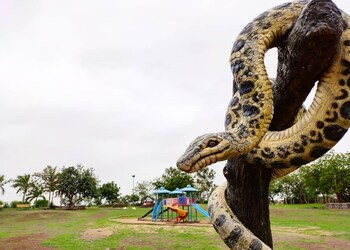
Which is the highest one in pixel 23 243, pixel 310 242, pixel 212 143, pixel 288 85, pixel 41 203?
pixel 288 85

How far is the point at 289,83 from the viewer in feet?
7.54

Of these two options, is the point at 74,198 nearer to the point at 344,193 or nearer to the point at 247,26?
the point at 344,193

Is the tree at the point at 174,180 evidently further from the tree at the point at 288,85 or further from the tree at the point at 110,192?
the tree at the point at 288,85

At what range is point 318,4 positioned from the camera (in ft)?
6.34

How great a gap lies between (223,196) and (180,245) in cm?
1090

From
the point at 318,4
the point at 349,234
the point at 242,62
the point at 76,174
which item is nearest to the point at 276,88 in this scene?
the point at 242,62

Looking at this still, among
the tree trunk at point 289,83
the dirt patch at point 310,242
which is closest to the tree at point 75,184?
the dirt patch at point 310,242

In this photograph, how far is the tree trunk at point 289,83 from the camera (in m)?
1.94

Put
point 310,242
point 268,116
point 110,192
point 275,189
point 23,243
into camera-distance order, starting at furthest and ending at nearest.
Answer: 1. point 275,189
2. point 110,192
3. point 23,243
4. point 310,242
5. point 268,116

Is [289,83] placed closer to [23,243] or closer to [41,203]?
[23,243]

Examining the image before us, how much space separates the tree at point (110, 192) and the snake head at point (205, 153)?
2294 inches

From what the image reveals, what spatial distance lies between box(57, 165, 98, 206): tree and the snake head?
51912 millimetres

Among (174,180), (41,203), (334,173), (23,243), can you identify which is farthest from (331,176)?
(41,203)

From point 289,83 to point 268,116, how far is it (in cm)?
38
